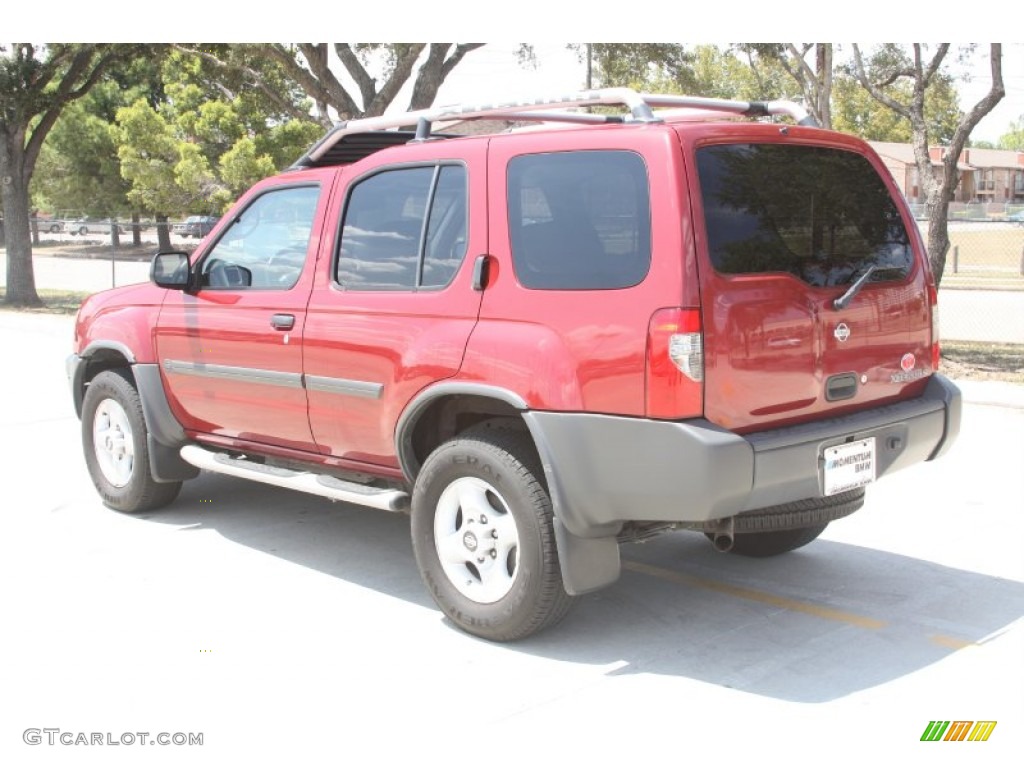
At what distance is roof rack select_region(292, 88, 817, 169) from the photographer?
15.0ft

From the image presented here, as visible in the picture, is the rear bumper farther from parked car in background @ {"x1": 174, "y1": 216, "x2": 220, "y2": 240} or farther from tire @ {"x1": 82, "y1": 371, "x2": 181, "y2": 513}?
parked car in background @ {"x1": 174, "y1": 216, "x2": 220, "y2": 240}

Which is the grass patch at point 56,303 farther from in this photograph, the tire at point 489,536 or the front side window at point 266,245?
the tire at point 489,536

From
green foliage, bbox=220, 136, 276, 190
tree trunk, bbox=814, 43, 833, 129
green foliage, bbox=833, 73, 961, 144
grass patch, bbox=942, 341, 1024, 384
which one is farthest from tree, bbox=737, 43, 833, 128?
green foliage, bbox=833, 73, 961, 144

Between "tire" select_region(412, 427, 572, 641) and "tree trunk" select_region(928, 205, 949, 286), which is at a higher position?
"tree trunk" select_region(928, 205, 949, 286)

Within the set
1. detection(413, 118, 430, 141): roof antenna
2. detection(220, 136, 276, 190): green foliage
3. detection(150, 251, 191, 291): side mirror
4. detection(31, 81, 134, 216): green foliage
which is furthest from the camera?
detection(31, 81, 134, 216): green foliage

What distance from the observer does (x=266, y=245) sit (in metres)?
5.83

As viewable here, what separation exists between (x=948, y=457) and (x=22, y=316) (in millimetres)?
17669

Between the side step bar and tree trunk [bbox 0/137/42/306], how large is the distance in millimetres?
19268

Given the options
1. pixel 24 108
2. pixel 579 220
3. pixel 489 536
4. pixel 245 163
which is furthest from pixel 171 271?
pixel 245 163

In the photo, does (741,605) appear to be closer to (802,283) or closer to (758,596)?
(758,596)

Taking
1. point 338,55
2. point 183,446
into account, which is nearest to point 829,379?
point 183,446

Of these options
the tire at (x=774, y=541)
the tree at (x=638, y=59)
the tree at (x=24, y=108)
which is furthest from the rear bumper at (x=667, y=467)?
the tree at (x=24, y=108)

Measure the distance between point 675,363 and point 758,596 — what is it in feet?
5.54

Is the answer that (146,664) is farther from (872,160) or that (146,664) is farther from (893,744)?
(872,160)
